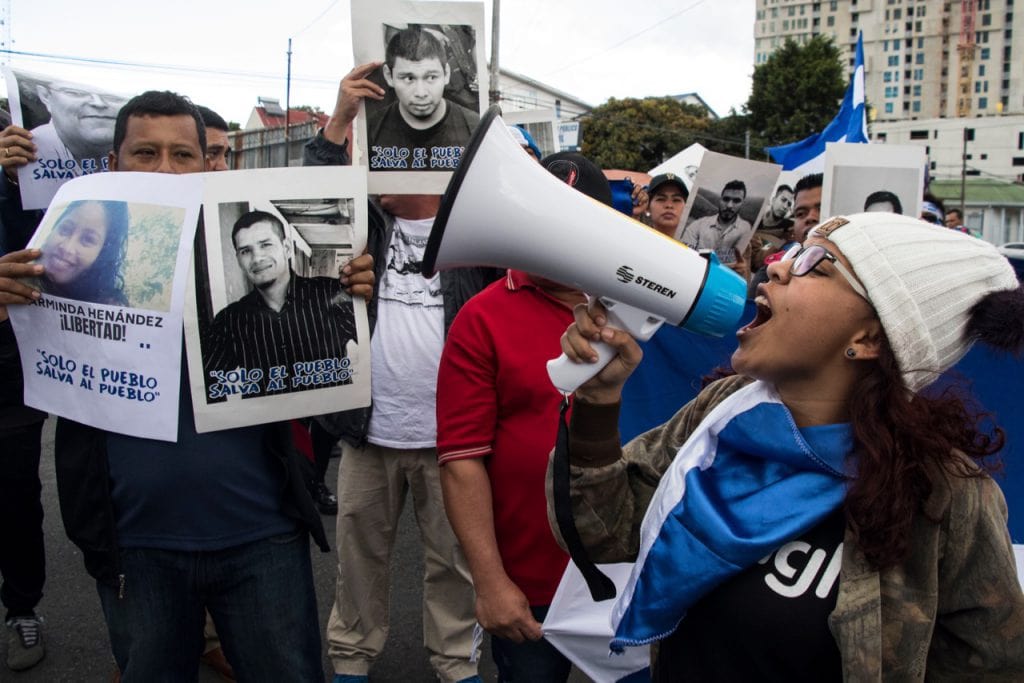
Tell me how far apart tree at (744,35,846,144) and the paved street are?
45724 millimetres

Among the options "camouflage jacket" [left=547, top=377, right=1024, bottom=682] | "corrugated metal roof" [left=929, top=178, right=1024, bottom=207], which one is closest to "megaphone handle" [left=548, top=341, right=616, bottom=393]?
"camouflage jacket" [left=547, top=377, right=1024, bottom=682]

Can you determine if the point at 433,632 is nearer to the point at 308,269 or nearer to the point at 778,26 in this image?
the point at 308,269

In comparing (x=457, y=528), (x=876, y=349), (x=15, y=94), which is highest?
(x=15, y=94)

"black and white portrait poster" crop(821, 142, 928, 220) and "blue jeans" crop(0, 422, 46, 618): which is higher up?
"black and white portrait poster" crop(821, 142, 928, 220)

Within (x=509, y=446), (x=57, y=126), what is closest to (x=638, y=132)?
(x=57, y=126)

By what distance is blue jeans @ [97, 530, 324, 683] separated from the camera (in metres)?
1.82

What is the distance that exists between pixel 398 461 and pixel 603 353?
163 cm

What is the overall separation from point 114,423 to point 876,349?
5.22ft

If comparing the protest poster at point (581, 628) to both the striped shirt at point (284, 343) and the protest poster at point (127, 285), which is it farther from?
the protest poster at point (127, 285)

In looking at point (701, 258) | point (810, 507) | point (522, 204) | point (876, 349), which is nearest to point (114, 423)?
point (522, 204)

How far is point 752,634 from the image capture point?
133 cm

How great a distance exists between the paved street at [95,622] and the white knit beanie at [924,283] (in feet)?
8.01

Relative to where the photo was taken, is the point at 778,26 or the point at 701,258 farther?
the point at 778,26

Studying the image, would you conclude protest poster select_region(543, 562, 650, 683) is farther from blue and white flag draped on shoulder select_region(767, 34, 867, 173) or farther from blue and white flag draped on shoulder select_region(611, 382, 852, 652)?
blue and white flag draped on shoulder select_region(767, 34, 867, 173)
